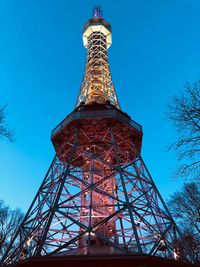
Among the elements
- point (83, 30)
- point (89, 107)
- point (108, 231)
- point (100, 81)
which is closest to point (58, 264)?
point (108, 231)

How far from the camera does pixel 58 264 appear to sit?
36.1 ft

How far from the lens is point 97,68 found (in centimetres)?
2967

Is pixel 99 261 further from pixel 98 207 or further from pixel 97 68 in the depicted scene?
pixel 97 68

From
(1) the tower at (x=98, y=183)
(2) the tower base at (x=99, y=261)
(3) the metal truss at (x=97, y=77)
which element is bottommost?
(2) the tower base at (x=99, y=261)

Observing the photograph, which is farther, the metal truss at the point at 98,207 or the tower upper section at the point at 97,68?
the tower upper section at the point at 97,68

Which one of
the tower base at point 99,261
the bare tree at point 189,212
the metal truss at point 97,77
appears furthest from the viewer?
the metal truss at point 97,77

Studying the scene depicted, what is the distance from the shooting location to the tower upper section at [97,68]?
25547mm

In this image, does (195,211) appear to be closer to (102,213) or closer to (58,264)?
(102,213)

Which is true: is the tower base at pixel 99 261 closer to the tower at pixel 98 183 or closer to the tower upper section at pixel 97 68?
the tower at pixel 98 183

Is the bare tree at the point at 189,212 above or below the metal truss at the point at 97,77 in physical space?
below

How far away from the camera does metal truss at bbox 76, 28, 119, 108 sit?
25484 millimetres

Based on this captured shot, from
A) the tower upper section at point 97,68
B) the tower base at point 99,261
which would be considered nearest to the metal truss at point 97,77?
the tower upper section at point 97,68

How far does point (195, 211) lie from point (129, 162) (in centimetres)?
541

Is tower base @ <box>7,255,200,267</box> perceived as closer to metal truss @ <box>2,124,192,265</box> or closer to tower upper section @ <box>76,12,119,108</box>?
metal truss @ <box>2,124,192,265</box>
